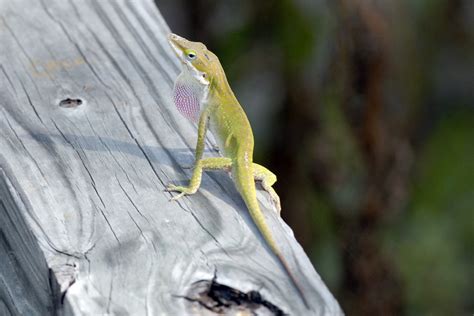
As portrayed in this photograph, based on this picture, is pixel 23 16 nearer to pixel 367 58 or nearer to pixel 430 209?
pixel 367 58

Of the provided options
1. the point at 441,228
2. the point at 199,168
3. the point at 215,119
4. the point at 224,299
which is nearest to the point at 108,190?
the point at 199,168

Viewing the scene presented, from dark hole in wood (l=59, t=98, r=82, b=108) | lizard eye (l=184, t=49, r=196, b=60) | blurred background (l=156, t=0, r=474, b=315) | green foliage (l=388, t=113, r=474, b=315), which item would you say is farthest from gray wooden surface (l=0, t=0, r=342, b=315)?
green foliage (l=388, t=113, r=474, b=315)

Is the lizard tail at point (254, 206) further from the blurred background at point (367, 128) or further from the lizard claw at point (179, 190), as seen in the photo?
the blurred background at point (367, 128)

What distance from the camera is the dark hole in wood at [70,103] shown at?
2502 millimetres

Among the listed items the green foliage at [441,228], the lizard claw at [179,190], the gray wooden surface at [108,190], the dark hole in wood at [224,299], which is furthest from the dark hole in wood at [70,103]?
the green foliage at [441,228]

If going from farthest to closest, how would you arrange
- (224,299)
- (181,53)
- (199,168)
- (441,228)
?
(441,228), (181,53), (199,168), (224,299)

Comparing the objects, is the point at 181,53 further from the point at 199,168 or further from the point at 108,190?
the point at 108,190

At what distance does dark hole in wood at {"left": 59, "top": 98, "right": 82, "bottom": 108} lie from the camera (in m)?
2.50

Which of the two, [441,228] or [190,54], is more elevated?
[190,54]

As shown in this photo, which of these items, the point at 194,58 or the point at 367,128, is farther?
the point at 367,128

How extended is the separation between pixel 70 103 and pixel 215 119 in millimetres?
698

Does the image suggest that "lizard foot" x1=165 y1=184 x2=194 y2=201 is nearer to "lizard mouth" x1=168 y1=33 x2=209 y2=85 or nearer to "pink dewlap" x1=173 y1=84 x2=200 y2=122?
"pink dewlap" x1=173 y1=84 x2=200 y2=122

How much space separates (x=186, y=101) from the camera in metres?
2.67

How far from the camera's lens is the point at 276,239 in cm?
188
